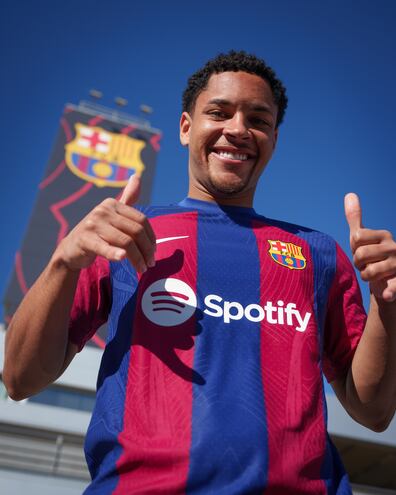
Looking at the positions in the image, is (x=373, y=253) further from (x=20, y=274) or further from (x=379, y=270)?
(x=20, y=274)

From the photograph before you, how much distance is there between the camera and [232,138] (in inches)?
57.9

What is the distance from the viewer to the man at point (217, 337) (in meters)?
0.97

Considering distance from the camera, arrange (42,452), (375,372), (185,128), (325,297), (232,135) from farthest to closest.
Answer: (42,452) < (185,128) < (232,135) < (325,297) < (375,372)

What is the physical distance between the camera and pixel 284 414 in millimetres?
1045

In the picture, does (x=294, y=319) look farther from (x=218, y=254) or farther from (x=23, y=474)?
(x=23, y=474)

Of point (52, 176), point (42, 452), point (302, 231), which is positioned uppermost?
point (52, 176)

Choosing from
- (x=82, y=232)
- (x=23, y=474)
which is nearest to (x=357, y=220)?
(x=82, y=232)

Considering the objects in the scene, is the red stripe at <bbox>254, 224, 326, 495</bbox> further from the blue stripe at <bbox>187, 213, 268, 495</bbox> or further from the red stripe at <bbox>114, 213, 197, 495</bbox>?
the red stripe at <bbox>114, 213, 197, 495</bbox>

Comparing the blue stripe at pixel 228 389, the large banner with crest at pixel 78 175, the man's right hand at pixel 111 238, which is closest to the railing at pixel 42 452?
the large banner with crest at pixel 78 175

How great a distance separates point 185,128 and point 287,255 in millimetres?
660

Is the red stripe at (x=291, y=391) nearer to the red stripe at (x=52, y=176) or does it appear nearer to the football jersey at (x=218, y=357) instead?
the football jersey at (x=218, y=357)

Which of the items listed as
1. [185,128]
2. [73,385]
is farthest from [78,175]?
[185,128]

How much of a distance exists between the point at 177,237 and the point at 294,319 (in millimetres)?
379

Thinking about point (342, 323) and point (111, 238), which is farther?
point (342, 323)
